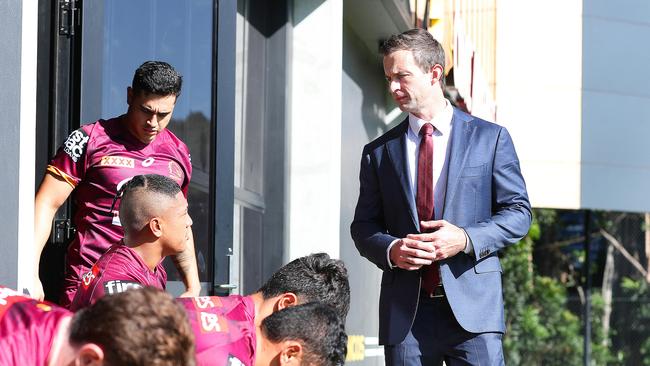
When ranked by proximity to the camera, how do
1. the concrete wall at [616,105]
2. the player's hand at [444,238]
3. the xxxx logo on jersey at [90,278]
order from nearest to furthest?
1. the xxxx logo on jersey at [90,278]
2. the player's hand at [444,238]
3. the concrete wall at [616,105]

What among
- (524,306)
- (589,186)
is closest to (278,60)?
(589,186)

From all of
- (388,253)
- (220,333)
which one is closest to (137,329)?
(220,333)

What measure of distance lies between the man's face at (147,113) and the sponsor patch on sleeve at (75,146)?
206 millimetres

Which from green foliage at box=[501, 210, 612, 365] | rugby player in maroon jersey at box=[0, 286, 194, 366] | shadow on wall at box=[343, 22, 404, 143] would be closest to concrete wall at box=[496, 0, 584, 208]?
green foliage at box=[501, 210, 612, 365]

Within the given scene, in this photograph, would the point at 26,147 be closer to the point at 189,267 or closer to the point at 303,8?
the point at 189,267

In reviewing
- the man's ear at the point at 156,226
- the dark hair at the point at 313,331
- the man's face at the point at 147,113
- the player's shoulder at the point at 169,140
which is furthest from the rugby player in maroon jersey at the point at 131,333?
the player's shoulder at the point at 169,140

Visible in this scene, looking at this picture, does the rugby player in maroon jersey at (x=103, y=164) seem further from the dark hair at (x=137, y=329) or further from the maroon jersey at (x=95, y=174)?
the dark hair at (x=137, y=329)

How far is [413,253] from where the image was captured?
4062mm

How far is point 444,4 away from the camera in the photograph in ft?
33.8

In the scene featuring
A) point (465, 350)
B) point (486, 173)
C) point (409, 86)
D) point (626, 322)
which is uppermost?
point (409, 86)

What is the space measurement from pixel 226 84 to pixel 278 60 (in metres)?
1.89

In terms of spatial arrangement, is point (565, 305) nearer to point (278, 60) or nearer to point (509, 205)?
point (278, 60)

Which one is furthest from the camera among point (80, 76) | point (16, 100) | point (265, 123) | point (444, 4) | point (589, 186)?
point (589, 186)

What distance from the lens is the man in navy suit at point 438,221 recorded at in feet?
13.6
